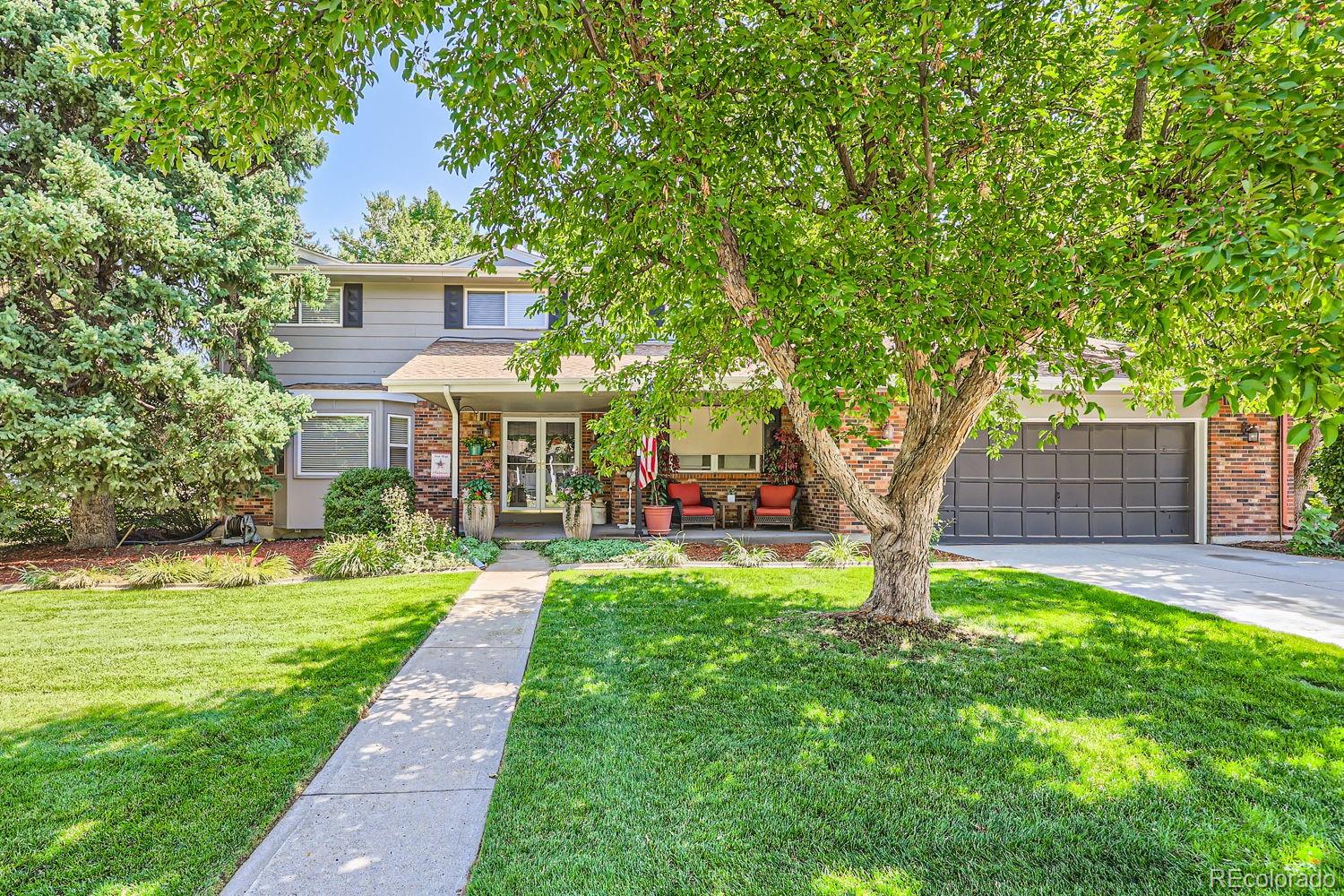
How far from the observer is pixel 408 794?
2928 millimetres

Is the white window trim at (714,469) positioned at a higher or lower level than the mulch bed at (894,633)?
higher

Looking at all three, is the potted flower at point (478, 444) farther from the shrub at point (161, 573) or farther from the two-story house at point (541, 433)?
the shrub at point (161, 573)

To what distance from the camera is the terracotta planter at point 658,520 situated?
429 inches

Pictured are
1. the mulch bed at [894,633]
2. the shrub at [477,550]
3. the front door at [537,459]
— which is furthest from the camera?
the front door at [537,459]

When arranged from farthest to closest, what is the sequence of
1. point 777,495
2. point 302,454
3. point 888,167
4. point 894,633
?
point 777,495 < point 302,454 < point 894,633 < point 888,167

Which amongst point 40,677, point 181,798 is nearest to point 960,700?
point 181,798

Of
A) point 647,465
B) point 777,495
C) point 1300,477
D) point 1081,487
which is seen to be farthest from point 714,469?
point 1300,477

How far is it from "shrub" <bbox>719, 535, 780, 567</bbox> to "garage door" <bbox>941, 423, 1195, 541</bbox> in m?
4.04

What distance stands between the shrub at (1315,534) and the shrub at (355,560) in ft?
44.6

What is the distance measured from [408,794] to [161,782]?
120cm

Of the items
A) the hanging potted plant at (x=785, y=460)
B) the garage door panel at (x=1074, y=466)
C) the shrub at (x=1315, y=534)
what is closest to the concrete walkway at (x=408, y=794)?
the hanging potted plant at (x=785, y=460)

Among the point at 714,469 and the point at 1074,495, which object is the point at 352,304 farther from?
the point at 1074,495

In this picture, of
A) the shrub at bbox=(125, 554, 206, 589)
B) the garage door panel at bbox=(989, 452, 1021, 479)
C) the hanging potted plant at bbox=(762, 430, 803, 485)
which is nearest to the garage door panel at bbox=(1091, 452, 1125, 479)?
the garage door panel at bbox=(989, 452, 1021, 479)
